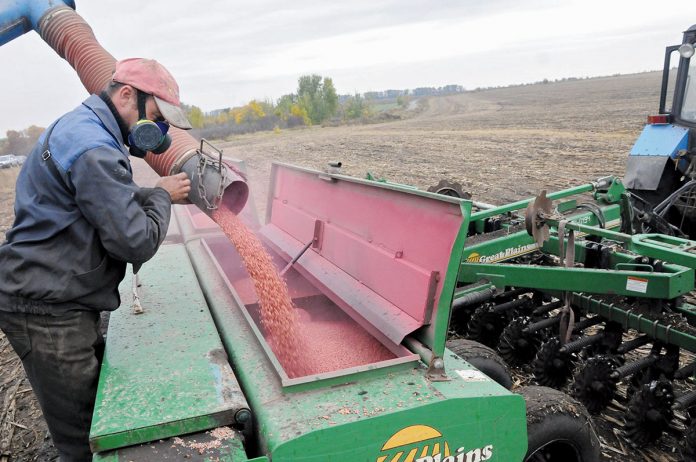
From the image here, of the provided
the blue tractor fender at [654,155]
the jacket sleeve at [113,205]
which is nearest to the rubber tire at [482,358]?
the jacket sleeve at [113,205]

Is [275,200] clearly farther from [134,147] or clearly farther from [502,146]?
[502,146]

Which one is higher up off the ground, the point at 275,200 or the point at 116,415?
the point at 275,200

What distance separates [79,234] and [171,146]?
3.91 ft

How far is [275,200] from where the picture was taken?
4680 mm

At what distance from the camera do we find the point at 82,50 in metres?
3.69

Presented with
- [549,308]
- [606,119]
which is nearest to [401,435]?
[549,308]

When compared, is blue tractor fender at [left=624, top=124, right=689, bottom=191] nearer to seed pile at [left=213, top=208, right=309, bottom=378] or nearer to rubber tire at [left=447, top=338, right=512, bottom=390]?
rubber tire at [left=447, top=338, right=512, bottom=390]

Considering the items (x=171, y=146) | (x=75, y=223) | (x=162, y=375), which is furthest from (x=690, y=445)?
(x=171, y=146)

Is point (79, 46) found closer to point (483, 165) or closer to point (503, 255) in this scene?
point (503, 255)

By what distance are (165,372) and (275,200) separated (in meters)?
2.56

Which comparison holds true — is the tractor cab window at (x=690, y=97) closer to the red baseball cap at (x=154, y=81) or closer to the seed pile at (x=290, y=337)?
the seed pile at (x=290, y=337)

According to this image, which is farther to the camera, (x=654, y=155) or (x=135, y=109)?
(x=654, y=155)

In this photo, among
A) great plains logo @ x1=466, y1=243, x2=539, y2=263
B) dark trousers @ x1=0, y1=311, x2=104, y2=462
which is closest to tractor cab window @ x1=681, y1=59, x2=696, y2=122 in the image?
great plains logo @ x1=466, y1=243, x2=539, y2=263

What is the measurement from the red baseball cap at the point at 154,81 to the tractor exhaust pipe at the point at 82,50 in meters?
0.81
